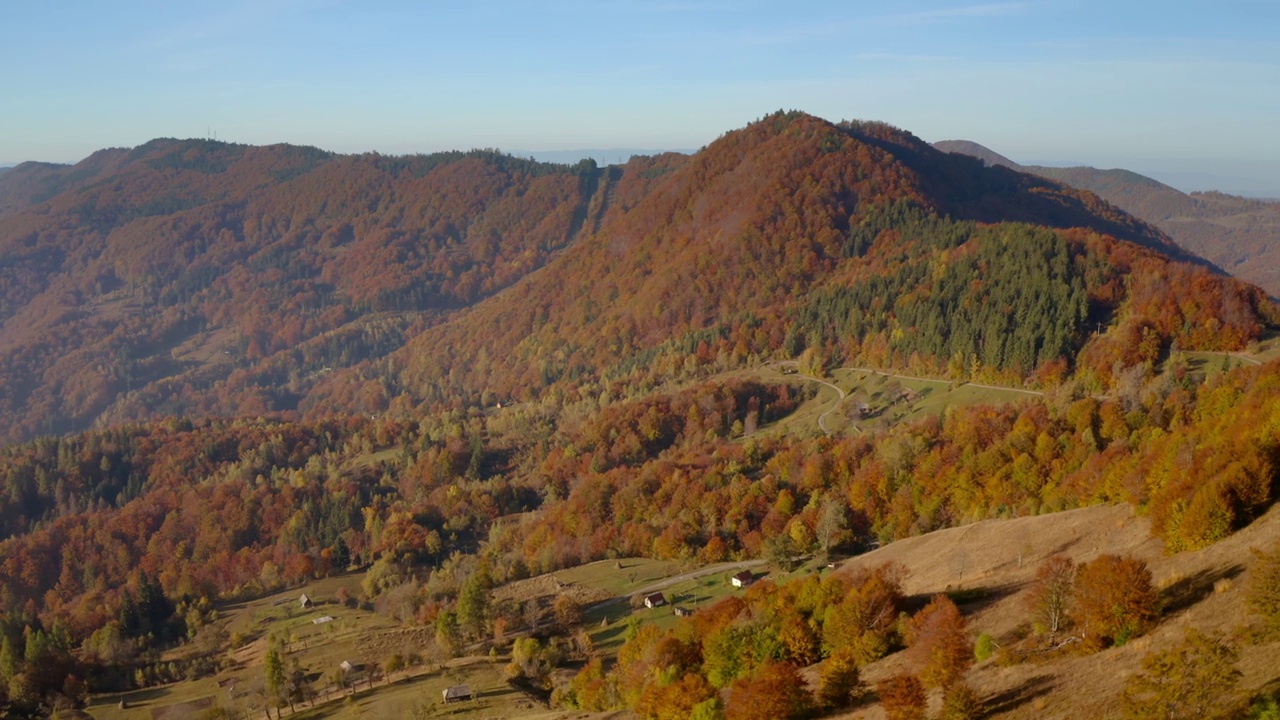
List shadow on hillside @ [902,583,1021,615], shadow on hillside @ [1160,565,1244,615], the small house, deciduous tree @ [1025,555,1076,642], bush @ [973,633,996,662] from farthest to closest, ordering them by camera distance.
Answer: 1. the small house
2. shadow on hillside @ [902,583,1021,615]
3. bush @ [973,633,996,662]
4. deciduous tree @ [1025,555,1076,642]
5. shadow on hillside @ [1160,565,1244,615]

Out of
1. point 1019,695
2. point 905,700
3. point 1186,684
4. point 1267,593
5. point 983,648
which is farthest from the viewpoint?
point 983,648

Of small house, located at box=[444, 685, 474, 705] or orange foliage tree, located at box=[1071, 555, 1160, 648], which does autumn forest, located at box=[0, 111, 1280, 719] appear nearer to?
orange foliage tree, located at box=[1071, 555, 1160, 648]

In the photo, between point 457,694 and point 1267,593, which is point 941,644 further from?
point 457,694

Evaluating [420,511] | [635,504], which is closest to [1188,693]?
[635,504]

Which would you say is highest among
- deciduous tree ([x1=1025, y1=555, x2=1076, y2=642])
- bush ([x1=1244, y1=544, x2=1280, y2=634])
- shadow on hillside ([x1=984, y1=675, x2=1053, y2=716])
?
bush ([x1=1244, y1=544, x2=1280, y2=634])

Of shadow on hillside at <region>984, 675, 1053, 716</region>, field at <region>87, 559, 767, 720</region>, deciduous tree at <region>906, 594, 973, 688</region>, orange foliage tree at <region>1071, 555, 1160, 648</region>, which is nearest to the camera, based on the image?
shadow on hillside at <region>984, 675, 1053, 716</region>

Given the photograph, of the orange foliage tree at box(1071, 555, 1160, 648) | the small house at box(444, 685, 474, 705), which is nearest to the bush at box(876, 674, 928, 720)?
the orange foliage tree at box(1071, 555, 1160, 648)

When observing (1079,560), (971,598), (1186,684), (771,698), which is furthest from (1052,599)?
(771,698)
